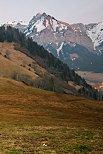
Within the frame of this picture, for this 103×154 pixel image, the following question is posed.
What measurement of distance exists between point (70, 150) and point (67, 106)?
3057 inches

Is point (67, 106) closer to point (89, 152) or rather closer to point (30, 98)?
point (30, 98)

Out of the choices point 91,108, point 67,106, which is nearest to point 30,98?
Answer: point 67,106

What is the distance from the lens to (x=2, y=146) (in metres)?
23.6

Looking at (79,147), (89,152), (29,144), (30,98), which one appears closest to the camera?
(89,152)

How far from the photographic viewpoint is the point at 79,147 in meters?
23.4

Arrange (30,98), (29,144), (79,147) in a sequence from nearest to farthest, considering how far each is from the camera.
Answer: (79,147) → (29,144) → (30,98)

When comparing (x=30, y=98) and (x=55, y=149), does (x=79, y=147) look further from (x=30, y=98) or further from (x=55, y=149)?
(x=30, y=98)

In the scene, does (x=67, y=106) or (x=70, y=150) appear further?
(x=67, y=106)

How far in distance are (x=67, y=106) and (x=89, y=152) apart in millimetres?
78386

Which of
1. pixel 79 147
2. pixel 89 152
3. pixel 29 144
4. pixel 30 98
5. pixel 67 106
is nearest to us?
pixel 89 152

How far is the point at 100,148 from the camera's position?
77.7 ft

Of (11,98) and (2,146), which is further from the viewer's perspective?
(11,98)

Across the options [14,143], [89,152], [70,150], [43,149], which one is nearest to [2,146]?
[14,143]

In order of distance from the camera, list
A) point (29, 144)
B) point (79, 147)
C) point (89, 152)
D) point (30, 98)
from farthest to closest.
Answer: point (30, 98)
point (29, 144)
point (79, 147)
point (89, 152)
